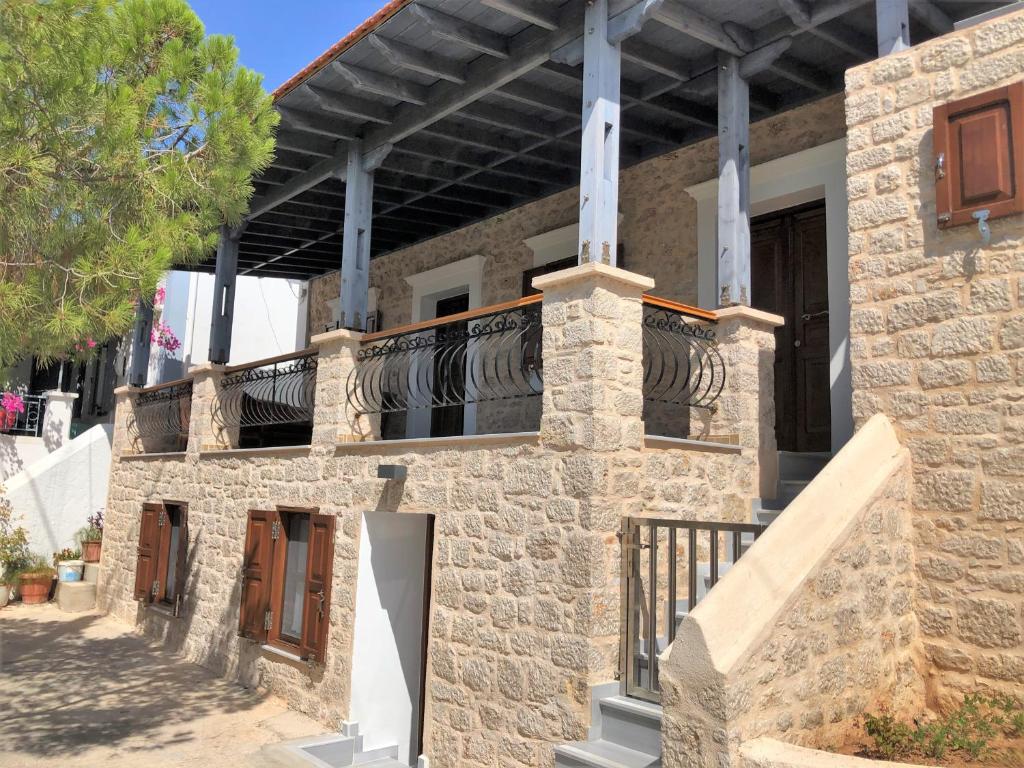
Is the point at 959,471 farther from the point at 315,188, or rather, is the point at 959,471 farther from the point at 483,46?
the point at 315,188

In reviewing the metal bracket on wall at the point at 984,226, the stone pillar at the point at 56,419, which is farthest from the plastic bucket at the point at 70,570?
the metal bracket on wall at the point at 984,226

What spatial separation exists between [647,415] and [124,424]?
741 cm

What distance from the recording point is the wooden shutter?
13.3 feet

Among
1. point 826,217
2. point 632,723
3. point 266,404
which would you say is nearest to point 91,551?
point 266,404

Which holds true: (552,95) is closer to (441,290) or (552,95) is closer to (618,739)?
(441,290)

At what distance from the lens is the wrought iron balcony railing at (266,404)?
299 inches

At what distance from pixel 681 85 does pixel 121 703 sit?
6864 mm

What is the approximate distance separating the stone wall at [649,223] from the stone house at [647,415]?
0.04 m

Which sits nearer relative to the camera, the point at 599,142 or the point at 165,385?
the point at 599,142

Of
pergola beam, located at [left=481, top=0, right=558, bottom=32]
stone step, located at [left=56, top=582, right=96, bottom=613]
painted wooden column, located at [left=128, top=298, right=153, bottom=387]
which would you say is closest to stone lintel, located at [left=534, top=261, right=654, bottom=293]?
pergola beam, located at [left=481, top=0, right=558, bottom=32]

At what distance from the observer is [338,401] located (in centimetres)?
688

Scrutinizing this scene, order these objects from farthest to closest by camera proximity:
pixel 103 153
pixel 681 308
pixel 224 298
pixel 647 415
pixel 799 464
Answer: pixel 224 298 < pixel 647 415 < pixel 799 464 < pixel 681 308 < pixel 103 153

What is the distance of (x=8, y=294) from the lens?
4.30 metres

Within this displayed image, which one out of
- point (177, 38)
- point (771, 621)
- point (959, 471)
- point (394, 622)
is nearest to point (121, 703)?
point (394, 622)
